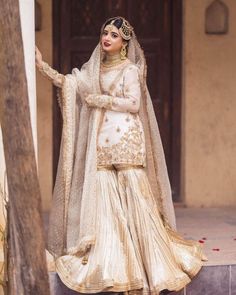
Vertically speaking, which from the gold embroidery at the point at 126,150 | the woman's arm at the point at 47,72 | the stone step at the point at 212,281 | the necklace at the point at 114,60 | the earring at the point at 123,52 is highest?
the earring at the point at 123,52

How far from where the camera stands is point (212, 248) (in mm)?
7562

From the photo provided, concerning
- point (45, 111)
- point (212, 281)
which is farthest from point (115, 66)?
point (45, 111)

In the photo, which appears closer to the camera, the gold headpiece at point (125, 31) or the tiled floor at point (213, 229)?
the gold headpiece at point (125, 31)

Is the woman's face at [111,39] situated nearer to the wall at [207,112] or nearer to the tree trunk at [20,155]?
the tree trunk at [20,155]

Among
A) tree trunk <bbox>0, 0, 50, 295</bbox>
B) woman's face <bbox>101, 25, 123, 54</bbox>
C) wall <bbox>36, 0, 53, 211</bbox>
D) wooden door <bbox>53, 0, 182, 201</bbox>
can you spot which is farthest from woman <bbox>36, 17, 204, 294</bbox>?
wooden door <bbox>53, 0, 182, 201</bbox>

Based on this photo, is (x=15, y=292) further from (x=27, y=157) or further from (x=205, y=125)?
(x=205, y=125)

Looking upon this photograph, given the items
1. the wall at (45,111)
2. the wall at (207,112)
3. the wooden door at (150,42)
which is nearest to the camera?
the wall at (45,111)

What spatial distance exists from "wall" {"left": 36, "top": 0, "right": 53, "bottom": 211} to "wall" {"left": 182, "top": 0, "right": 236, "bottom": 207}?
121cm

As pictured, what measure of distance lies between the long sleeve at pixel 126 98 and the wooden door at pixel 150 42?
2.32 meters

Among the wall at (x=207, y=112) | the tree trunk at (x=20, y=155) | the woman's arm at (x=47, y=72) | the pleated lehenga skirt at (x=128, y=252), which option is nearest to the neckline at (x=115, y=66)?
the woman's arm at (x=47, y=72)

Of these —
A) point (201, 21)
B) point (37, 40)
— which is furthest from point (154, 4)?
point (37, 40)

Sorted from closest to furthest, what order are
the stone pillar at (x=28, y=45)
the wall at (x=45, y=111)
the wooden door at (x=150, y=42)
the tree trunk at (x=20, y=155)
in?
the tree trunk at (x=20, y=155), the stone pillar at (x=28, y=45), the wall at (x=45, y=111), the wooden door at (x=150, y=42)

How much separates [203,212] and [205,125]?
0.78m

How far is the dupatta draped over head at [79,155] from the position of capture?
22.3 feet
